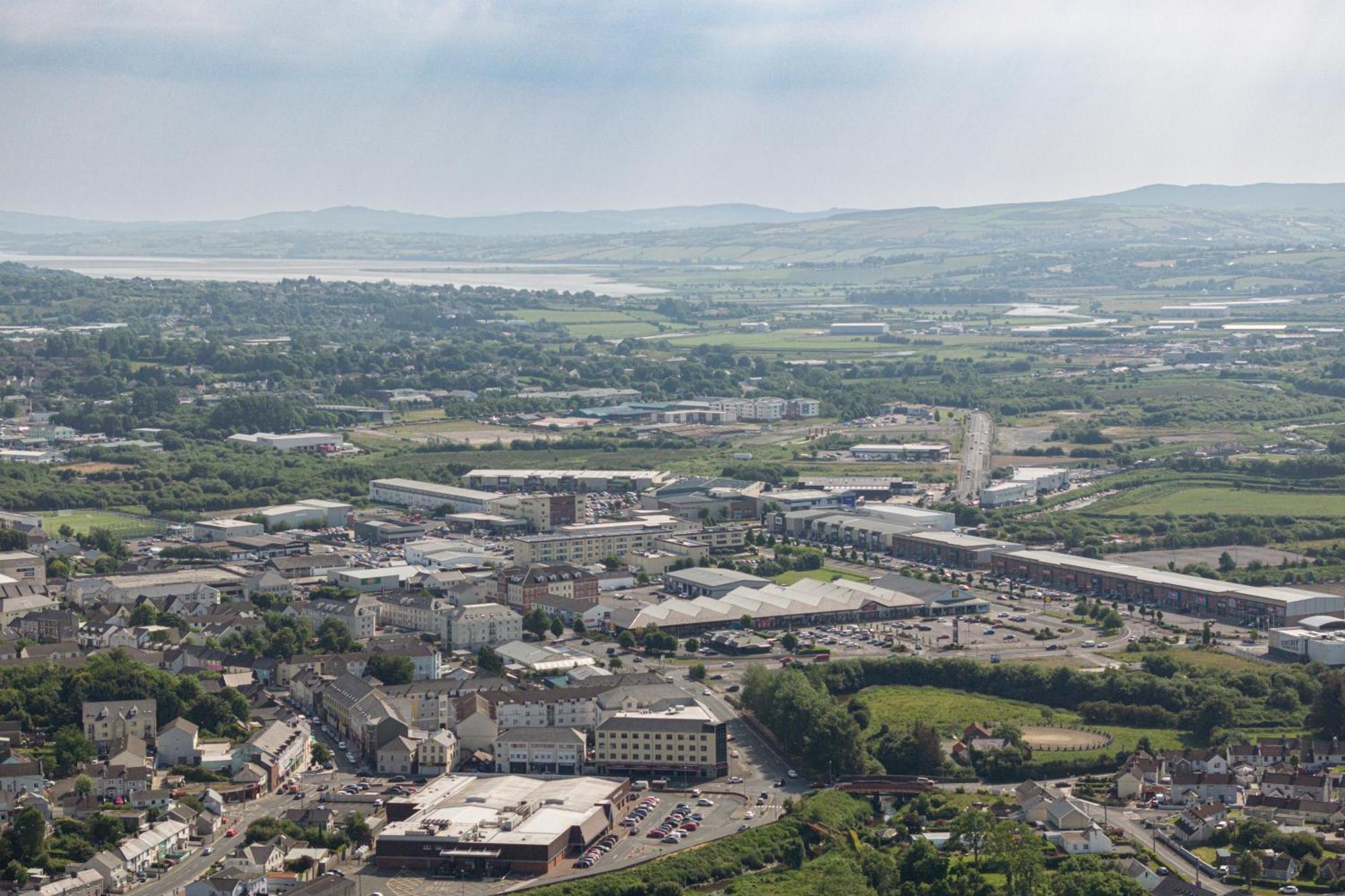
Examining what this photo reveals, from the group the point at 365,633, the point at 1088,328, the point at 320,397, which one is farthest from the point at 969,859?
the point at 1088,328

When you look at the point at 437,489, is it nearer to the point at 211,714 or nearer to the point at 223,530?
the point at 223,530

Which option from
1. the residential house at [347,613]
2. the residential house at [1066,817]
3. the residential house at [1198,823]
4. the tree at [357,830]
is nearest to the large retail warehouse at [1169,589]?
the residential house at [1198,823]

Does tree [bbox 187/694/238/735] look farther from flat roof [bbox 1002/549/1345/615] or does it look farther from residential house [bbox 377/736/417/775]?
flat roof [bbox 1002/549/1345/615]

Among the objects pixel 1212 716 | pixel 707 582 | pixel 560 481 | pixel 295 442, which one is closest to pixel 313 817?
pixel 1212 716

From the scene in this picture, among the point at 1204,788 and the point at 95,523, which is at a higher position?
the point at 1204,788

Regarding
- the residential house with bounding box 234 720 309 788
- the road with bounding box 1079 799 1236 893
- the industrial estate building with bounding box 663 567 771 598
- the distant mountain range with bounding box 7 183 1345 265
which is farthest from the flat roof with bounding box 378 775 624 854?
the distant mountain range with bounding box 7 183 1345 265

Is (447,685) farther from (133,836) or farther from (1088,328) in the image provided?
(1088,328)

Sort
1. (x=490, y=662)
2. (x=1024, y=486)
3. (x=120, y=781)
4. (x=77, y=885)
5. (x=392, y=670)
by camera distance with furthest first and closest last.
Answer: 1. (x=1024, y=486)
2. (x=490, y=662)
3. (x=392, y=670)
4. (x=120, y=781)
5. (x=77, y=885)

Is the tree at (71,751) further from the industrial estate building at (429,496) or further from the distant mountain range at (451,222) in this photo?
the distant mountain range at (451,222)
